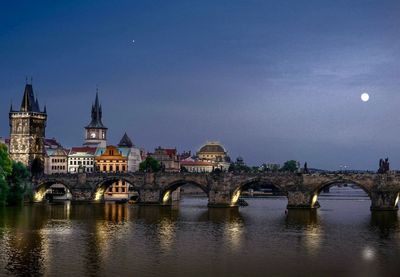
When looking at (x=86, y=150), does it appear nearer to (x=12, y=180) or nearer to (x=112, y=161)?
(x=112, y=161)

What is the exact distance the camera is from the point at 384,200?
10038 centimetres

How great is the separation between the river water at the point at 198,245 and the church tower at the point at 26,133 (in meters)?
60.5

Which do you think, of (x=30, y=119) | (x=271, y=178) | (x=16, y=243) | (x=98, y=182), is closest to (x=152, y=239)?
(x=16, y=243)

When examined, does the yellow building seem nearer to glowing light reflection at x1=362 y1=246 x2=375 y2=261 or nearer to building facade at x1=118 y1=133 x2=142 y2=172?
building facade at x1=118 y1=133 x2=142 y2=172

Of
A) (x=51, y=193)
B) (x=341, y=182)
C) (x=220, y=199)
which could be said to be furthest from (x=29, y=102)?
(x=341, y=182)

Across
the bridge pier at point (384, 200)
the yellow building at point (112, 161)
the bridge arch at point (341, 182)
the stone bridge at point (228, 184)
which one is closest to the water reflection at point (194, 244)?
the bridge pier at point (384, 200)

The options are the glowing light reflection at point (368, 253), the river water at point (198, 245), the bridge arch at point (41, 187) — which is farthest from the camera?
the bridge arch at point (41, 187)

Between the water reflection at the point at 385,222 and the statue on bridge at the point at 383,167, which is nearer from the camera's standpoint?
the water reflection at the point at 385,222

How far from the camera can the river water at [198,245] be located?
154 ft

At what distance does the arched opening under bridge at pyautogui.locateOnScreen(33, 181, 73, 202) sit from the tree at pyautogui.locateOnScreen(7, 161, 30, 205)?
16529mm

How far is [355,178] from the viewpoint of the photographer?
4050 inches

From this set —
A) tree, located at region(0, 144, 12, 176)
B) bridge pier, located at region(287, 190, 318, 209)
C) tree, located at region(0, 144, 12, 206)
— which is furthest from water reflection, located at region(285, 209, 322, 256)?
tree, located at region(0, 144, 12, 176)

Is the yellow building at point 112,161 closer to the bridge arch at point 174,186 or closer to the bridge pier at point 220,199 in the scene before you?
the bridge arch at point 174,186

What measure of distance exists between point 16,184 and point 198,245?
60369 mm
